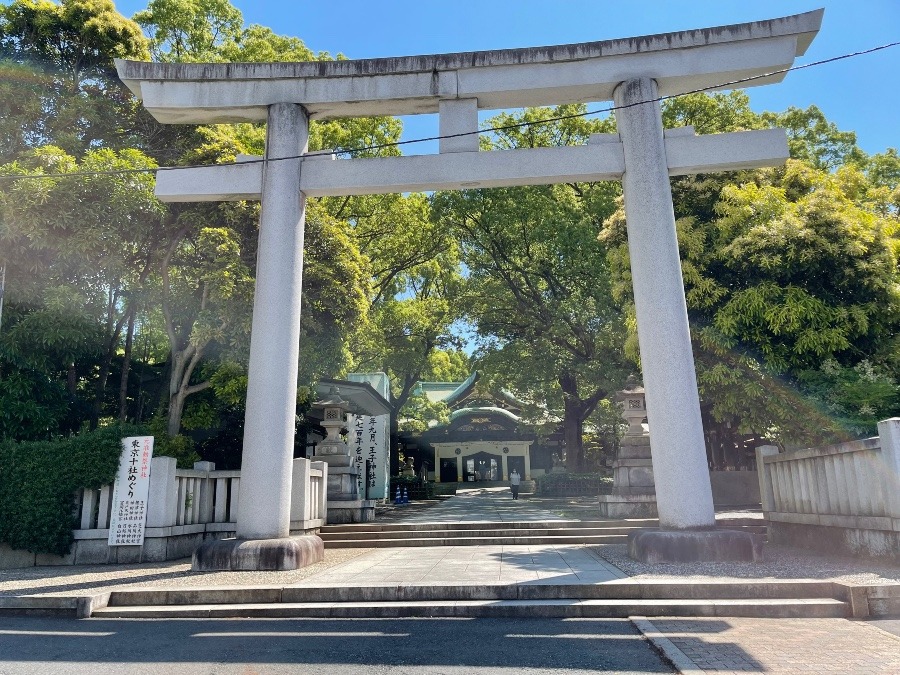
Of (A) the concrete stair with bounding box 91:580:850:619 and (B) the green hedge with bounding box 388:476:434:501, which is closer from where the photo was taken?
(A) the concrete stair with bounding box 91:580:850:619

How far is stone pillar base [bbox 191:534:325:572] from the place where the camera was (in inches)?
295

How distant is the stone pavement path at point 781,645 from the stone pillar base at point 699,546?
1.85m

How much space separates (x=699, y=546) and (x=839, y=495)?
2171mm

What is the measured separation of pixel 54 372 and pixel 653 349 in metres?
12.3

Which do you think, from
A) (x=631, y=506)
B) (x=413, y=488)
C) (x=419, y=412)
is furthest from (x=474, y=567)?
(x=419, y=412)

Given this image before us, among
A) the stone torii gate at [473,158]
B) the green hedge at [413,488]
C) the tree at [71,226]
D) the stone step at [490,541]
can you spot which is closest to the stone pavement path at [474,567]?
the stone step at [490,541]

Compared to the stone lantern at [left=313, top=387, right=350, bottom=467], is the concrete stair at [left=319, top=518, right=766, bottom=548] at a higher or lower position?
lower

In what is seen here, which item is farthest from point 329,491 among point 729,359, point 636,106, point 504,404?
point 504,404

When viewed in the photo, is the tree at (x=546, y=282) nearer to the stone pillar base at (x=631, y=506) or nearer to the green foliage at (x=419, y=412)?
the green foliage at (x=419, y=412)

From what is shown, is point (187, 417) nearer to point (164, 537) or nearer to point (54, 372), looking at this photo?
point (54, 372)

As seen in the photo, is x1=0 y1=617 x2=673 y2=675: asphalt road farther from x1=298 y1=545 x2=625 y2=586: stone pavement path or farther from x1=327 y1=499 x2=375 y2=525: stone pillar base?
x1=327 y1=499 x2=375 y2=525: stone pillar base

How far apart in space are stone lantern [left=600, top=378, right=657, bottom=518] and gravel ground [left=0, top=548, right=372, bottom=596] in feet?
20.5

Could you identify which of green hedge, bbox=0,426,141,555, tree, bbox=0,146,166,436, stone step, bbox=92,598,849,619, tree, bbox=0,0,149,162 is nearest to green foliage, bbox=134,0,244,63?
tree, bbox=0,0,149,162

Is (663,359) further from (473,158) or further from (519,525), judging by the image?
(519,525)
